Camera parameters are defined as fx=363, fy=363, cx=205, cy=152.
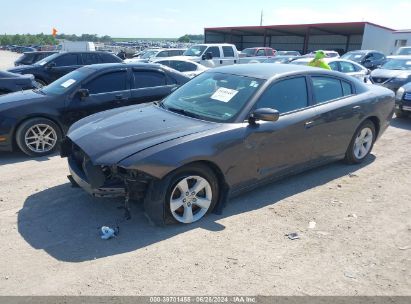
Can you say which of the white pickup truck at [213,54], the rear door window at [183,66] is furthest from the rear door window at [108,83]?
the white pickup truck at [213,54]

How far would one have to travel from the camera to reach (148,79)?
23.5ft

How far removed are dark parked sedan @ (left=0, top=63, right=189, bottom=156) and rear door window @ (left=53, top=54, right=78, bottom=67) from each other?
657cm

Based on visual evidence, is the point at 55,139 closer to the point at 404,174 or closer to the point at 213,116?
the point at 213,116

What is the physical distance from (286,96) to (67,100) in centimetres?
387

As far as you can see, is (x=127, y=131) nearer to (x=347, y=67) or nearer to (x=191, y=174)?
(x=191, y=174)

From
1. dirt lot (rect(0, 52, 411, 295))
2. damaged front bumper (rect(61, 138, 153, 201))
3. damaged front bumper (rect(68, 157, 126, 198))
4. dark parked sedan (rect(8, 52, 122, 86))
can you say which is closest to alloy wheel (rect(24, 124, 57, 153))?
dirt lot (rect(0, 52, 411, 295))

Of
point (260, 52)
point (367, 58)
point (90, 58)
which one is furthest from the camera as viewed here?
point (260, 52)

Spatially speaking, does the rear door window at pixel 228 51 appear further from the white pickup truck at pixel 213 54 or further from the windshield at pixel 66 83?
the windshield at pixel 66 83

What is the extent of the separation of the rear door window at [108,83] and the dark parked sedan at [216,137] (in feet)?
6.46

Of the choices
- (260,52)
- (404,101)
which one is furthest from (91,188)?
(260,52)

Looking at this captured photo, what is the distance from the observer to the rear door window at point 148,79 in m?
7.00

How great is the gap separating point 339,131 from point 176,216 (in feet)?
9.14

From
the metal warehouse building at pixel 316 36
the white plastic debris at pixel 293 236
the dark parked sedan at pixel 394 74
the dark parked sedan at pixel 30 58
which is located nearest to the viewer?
the white plastic debris at pixel 293 236

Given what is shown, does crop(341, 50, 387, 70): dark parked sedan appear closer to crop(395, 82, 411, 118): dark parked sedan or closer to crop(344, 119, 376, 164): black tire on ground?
crop(395, 82, 411, 118): dark parked sedan
